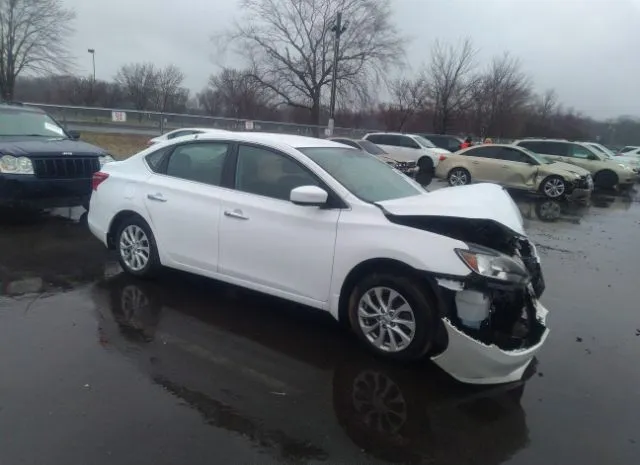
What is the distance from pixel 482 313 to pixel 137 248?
3626 millimetres

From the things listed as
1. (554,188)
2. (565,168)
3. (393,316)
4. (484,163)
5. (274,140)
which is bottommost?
(554,188)

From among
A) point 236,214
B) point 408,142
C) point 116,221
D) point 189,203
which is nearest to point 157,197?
point 189,203

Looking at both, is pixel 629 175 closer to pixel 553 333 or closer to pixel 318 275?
pixel 553 333

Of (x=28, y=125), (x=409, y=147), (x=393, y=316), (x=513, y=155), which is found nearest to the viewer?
(x=393, y=316)

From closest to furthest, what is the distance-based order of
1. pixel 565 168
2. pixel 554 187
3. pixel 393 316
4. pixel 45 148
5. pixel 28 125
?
1. pixel 393 316
2. pixel 45 148
3. pixel 28 125
4. pixel 554 187
5. pixel 565 168

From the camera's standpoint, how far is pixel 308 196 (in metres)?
4.07

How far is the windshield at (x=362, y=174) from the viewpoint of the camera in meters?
4.48

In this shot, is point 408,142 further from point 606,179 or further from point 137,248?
point 137,248

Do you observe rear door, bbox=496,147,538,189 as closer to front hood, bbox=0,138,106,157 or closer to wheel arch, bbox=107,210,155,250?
front hood, bbox=0,138,106,157

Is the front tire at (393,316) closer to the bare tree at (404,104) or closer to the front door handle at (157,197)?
the front door handle at (157,197)

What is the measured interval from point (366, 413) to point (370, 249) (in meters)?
1.19

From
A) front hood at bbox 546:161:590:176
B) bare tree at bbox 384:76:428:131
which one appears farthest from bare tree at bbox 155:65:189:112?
front hood at bbox 546:161:590:176

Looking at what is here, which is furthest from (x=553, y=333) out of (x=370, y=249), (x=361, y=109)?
(x=361, y=109)

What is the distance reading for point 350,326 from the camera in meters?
4.30
